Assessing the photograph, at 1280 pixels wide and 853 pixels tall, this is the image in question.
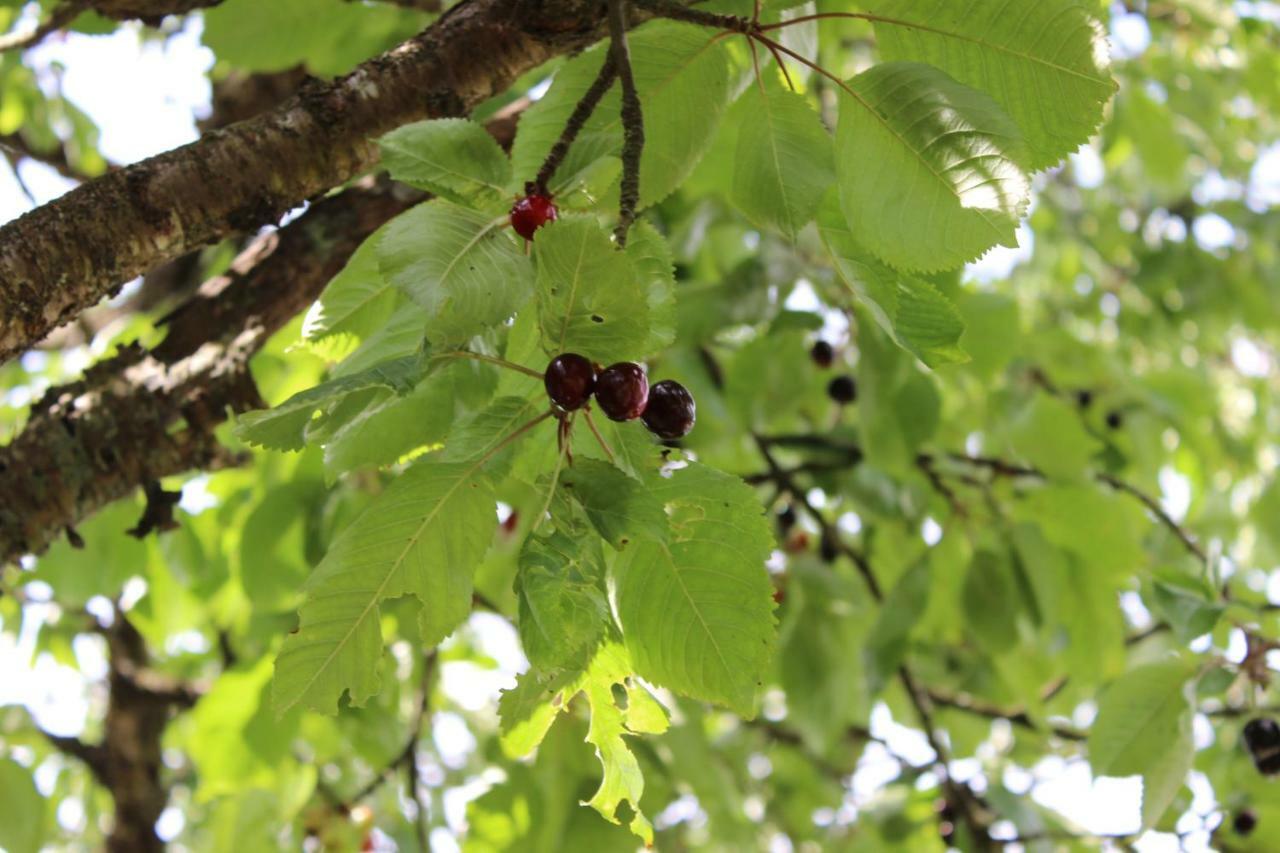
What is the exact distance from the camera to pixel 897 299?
103 cm

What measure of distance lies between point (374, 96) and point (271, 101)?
6.31 ft

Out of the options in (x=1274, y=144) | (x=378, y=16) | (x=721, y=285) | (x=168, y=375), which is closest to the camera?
(x=168, y=375)

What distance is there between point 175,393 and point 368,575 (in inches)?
40.3

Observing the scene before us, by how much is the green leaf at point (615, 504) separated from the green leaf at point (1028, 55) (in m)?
0.45

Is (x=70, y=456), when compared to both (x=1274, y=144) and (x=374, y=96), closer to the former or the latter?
(x=374, y=96)

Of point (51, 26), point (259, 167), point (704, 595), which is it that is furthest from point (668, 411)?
point (51, 26)

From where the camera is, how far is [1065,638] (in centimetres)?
272

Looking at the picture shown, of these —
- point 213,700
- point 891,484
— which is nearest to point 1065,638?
point 891,484

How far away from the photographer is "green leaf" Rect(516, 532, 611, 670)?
2.65ft

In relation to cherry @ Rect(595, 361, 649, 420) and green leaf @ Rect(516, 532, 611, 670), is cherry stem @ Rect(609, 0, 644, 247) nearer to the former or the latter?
cherry @ Rect(595, 361, 649, 420)

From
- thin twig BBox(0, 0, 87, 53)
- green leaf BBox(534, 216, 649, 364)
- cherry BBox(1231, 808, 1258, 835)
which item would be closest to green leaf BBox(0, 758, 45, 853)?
thin twig BBox(0, 0, 87, 53)

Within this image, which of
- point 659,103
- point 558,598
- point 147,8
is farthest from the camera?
point 147,8

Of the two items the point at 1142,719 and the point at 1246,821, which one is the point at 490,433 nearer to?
the point at 1142,719

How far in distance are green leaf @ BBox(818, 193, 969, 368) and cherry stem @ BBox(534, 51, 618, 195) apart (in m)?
0.24
